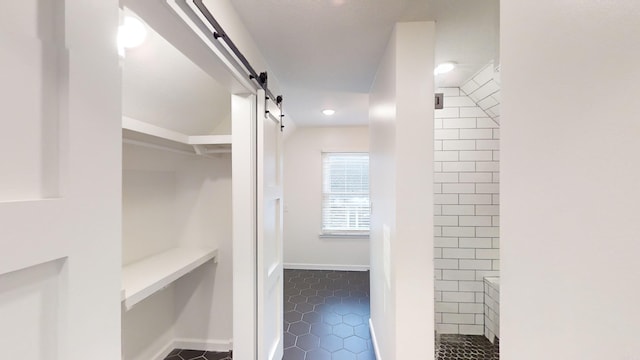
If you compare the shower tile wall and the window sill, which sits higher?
the shower tile wall

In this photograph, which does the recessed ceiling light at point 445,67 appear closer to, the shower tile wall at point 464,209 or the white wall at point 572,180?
the shower tile wall at point 464,209

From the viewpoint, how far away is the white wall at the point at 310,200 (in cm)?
425

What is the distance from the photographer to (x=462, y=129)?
2.33 metres

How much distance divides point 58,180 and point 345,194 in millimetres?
4043

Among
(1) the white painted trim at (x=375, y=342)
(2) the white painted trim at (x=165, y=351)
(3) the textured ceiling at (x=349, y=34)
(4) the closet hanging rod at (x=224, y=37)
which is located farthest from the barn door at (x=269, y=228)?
(2) the white painted trim at (x=165, y=351)

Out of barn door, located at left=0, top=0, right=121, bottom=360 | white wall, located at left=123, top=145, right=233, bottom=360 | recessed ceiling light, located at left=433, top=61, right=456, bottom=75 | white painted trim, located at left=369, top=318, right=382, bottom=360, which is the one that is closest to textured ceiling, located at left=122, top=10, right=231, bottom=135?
white wall, located at left=123, top=145, right=233, bottom=360

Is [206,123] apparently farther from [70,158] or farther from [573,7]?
[573,7]

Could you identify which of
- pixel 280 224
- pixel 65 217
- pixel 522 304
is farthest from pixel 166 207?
pixel 522 304

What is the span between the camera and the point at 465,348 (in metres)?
2.20

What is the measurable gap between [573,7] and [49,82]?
2.65 ft

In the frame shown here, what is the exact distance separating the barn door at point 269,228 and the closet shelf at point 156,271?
592 millimetres

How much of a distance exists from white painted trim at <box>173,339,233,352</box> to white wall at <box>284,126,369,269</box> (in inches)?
82.2

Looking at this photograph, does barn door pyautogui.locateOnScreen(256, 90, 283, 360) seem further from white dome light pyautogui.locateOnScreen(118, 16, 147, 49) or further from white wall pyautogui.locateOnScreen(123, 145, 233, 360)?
white dome light pyautogui.locateOnScreen(118, 16, 147, 49)

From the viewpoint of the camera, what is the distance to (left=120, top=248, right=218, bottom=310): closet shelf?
1379 mm
